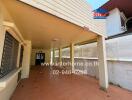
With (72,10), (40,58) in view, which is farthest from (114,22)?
(40,58)

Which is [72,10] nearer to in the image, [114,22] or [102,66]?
[102,66]

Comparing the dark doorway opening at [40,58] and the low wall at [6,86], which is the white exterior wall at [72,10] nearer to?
the low wall at [6,86]

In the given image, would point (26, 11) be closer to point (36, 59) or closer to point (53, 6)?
point (53, 6)

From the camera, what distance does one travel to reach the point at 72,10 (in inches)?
131

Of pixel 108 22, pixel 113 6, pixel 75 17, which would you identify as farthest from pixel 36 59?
pixel 75 17

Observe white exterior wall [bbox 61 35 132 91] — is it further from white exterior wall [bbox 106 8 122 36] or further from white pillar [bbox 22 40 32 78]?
white pillar [bbox 22 40 32 78]

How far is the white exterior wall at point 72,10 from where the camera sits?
247 centimetres

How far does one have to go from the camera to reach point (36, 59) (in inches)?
592

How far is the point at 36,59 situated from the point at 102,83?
11.9 meters

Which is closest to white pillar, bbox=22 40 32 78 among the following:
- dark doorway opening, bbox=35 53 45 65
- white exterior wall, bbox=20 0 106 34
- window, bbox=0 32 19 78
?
window, bbox=0 32 19 78

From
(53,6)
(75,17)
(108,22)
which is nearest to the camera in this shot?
(53,6)

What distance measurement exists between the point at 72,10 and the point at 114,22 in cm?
645

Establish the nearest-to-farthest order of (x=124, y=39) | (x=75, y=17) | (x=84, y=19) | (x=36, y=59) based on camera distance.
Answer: (x=75, y=17), (x=84, y=19), (x=124, y=39), (x=36, y=59)

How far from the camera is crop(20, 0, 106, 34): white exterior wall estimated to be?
Result: 8.09ft
